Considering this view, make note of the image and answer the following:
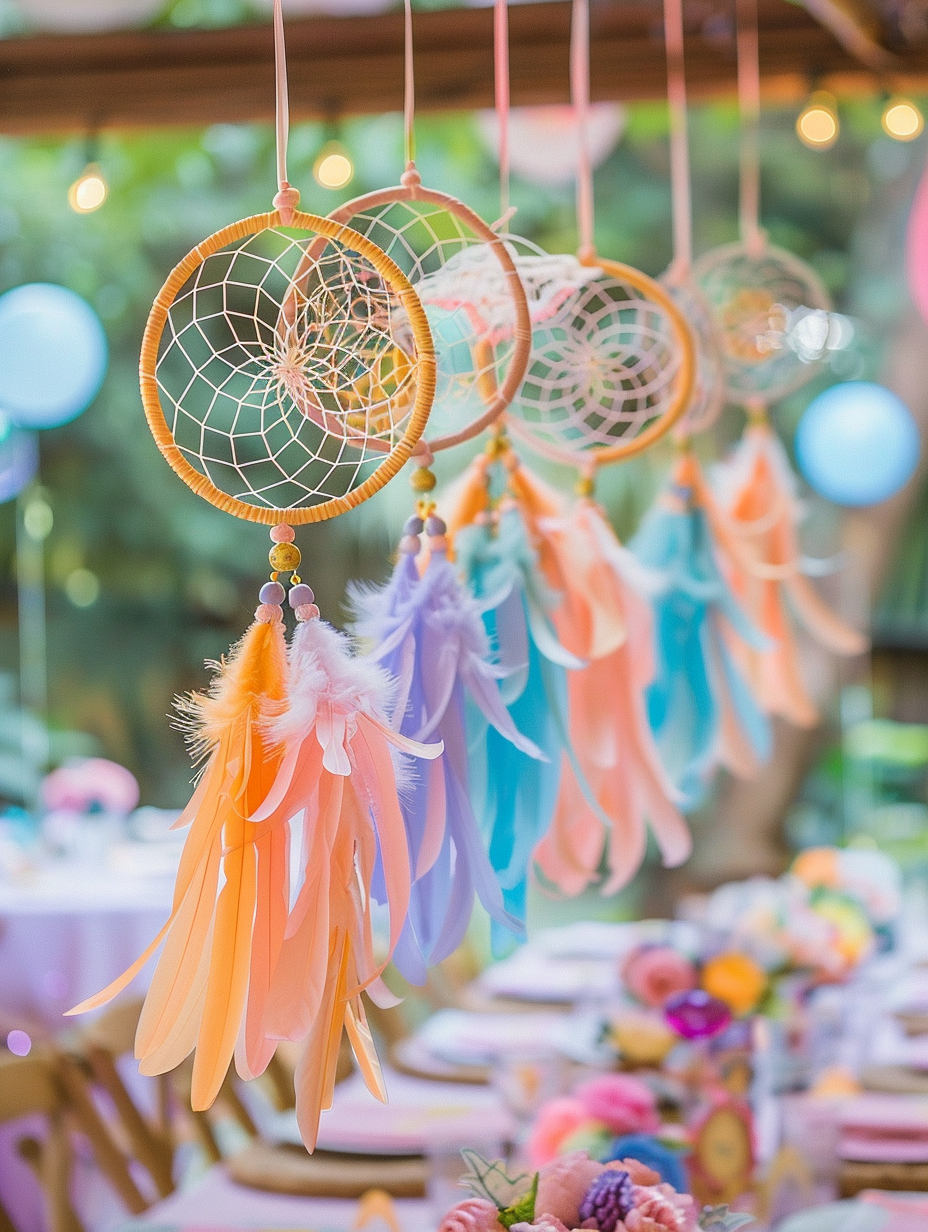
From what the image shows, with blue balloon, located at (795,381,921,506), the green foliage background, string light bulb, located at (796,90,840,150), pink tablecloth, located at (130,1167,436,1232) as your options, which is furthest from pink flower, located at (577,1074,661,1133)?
the green foliage background

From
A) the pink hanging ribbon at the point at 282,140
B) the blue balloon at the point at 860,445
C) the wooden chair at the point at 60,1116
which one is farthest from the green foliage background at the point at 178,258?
the pink hanging ribbon at the point at 282,140

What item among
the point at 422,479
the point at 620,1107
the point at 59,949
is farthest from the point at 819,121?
the point at 59,949

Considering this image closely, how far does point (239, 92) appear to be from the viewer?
8.60ft

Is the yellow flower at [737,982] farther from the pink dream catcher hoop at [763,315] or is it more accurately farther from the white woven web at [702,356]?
the pink dream catcher hoop at [763,315]

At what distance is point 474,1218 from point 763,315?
1413 mm

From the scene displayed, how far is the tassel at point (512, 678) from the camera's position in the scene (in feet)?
3.93

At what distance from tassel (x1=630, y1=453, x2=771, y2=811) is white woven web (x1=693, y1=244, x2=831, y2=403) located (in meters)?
0.41

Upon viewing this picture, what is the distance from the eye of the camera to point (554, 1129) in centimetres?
134

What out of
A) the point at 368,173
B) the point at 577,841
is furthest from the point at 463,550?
the point at 368,173

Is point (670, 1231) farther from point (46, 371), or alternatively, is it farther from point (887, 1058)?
point (46, 371)

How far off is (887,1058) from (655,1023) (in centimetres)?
46

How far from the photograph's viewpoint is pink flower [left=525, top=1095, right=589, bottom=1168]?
4.36ft

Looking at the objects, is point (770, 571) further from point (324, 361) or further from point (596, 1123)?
point (324, 361)

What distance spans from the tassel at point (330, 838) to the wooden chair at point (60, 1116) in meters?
0.97
